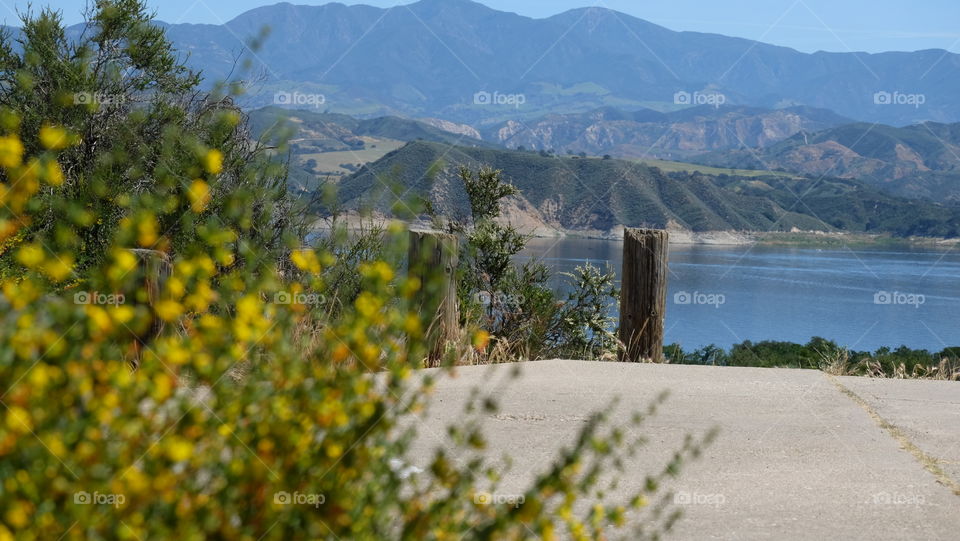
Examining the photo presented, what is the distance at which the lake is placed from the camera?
151 feet

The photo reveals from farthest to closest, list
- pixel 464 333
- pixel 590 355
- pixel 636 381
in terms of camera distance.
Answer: pixel 590 355
pixel 464 333
pixel 636 381

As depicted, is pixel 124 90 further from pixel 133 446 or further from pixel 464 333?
pixel 133 446

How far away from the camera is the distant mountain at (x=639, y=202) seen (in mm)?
66750

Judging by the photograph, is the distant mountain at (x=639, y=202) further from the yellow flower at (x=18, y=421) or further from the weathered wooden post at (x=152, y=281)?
the yellow flower at (x=18, y=421)

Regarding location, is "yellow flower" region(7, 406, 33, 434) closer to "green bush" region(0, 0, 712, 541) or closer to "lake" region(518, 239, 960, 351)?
"green bush" region(0, 0, 712, 541)

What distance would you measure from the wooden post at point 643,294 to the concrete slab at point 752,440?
0.72m

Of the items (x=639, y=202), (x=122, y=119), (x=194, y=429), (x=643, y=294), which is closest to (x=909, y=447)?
(x=643, y=294)

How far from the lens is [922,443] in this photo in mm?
4664

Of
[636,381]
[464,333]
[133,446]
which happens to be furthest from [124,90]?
[133,446]

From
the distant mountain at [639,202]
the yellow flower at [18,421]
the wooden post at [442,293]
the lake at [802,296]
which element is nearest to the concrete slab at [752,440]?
the wooden post at [442,293]

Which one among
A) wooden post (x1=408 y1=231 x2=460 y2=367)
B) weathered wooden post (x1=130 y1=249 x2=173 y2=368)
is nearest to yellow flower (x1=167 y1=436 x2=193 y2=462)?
weathered wooden post (x1=130 y1=249 x2=173 y2=368)

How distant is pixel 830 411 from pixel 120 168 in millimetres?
6465

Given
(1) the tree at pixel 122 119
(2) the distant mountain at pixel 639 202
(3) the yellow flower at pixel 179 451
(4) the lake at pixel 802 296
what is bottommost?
(4) the lake at pixel 802 296

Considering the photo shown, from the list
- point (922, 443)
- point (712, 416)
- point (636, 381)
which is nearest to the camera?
point (922, 443)
